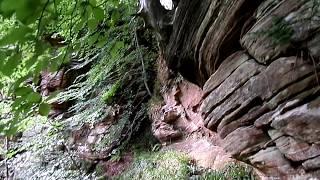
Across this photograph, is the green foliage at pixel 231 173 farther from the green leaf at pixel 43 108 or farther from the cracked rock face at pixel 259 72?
the green leaf at pixel 43 108

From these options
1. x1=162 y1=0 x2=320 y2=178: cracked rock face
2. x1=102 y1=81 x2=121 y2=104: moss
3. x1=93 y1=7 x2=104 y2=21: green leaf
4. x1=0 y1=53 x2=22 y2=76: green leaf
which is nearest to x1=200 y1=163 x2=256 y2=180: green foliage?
x1=162 y1=0 x2=320 y2=178: cracked rock face

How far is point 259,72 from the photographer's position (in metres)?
2.82

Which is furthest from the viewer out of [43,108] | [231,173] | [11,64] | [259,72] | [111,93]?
[111,93]

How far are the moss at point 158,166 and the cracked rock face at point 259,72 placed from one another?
188 centimetres

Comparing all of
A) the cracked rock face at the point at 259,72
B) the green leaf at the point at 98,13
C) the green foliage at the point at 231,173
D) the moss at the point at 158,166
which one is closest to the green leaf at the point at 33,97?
the green leaf at the point at 98,13

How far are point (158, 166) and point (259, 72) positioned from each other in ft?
11.1

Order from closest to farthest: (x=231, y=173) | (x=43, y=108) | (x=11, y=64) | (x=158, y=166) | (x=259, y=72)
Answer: (x=11, y=64)
(x=43, y=108)
(x=259, y=72)
(x=231, y=173)
(x=158, y=166)

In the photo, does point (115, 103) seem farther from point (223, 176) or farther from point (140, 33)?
point (223, 176)

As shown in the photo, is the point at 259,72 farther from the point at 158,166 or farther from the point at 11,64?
the point at 158,166

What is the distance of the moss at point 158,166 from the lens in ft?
17.4

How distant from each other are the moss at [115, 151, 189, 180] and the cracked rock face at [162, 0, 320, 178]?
1.88 m

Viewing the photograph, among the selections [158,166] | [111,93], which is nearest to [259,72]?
[158,166]

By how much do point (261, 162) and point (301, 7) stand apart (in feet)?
4.35

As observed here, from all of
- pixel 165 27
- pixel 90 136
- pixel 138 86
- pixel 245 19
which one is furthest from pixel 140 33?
pixel 245 19
